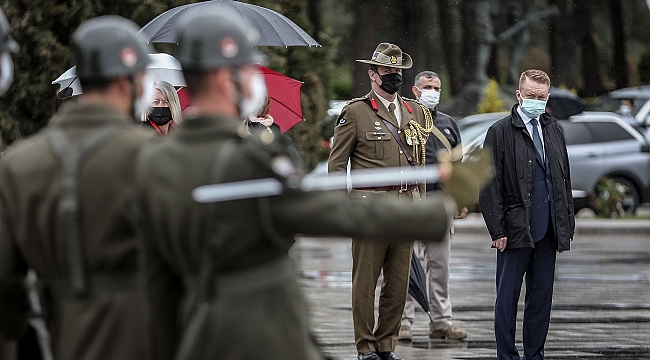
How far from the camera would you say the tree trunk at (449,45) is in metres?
39.9

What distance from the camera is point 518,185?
26.2 feet

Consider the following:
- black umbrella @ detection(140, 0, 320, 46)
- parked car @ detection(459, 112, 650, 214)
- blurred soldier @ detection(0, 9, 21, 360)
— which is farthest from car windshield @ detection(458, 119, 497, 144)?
blurred soldier @ detection(0, 9, 21, 360)

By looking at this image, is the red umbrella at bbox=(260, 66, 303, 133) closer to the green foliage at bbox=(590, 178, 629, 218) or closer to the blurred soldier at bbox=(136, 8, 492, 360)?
the blurred soldier at bbox=(136, 8, 492, 360)

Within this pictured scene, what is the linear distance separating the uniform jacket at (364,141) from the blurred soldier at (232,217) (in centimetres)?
482

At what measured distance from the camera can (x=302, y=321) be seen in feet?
11.9

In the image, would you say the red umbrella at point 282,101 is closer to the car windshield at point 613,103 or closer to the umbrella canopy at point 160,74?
the umbrella canopy at point 160,74


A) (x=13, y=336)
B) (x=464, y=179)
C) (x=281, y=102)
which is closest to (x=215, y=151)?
(x=464, y=179)

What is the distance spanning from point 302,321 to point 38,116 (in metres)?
14.4

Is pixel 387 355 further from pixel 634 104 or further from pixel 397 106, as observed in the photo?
pixel 634 104

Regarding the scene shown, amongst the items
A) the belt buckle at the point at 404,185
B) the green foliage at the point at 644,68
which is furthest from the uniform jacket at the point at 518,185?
the green foliage at the point at 644,68

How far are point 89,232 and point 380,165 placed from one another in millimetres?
4772

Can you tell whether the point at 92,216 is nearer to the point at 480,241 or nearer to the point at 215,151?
the point at 215,151

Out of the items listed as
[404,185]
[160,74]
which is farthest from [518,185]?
[160,74]

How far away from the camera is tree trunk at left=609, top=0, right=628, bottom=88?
41.0m
